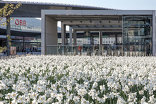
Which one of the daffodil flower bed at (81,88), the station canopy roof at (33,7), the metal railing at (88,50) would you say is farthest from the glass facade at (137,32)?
the station canopy roof at (33,7)

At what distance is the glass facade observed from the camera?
951 inches

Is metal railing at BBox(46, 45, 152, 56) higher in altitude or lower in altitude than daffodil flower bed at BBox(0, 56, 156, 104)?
higher

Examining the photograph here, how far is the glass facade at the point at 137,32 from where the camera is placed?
24.2 m

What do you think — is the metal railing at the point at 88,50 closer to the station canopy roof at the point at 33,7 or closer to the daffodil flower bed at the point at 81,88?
the station canopy roof at the point at 33,7

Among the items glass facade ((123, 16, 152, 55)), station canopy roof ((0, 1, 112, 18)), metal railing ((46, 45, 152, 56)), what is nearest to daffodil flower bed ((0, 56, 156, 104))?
metal railing ((46, 45, 152, 56))

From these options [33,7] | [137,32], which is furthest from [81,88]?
[33,7]

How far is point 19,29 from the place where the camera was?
185 ft

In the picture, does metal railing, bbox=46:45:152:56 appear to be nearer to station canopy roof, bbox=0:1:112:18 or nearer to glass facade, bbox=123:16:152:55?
glass facade, bbox=123:16:152:55

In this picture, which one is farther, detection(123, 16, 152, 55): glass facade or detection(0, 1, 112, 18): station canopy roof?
detection(0, 1, 112, 18): station canopy roof

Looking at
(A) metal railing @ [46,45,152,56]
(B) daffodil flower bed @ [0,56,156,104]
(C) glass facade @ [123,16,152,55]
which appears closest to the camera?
(B) daffodil flower bed @ [0,56,156,104]

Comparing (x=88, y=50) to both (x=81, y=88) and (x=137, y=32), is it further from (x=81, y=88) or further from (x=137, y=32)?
(x=81, y=88)

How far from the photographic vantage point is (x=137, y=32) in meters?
24.7

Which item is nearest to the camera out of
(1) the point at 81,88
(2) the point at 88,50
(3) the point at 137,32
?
(1) the point at 81,88

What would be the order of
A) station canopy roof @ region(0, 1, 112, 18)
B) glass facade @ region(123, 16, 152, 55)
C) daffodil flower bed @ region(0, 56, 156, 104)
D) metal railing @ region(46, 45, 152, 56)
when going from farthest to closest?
1. station canopy roof @ region(0, 1, 112, 18)
2. metal railing @ region(46, 45, 152, 56)
3. glass facade @ region(123, 16, 152, 55)
4. daffodil flower bed @ region(0, 56, 156, 104)
